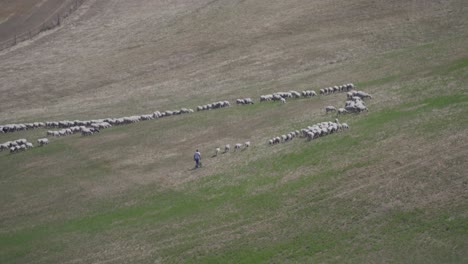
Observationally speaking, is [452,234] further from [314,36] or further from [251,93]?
[314,36]

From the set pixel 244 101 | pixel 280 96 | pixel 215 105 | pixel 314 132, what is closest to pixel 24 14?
pixel 215 105

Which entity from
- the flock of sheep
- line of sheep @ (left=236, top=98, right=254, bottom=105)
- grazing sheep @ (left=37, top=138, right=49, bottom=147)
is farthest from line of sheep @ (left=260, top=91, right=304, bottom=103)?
grazing sheep @ (left=37, top=138, right=49, bottom=147)

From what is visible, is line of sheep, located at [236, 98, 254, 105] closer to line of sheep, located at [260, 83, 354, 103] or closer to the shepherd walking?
line of sheep, located at [260, 83, 354, 103]

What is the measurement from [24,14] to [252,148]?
203 feet

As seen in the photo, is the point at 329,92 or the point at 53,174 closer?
the point at 53,174

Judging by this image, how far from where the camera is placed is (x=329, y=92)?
179 ft

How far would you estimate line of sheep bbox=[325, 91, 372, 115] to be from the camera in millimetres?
47312

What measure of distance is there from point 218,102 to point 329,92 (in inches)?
364

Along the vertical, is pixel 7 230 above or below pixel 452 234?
above

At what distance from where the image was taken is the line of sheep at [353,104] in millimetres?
47312

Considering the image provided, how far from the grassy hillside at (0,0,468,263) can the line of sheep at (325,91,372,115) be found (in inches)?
29.0

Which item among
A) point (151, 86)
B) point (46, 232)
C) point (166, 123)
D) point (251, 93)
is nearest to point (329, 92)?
point (251, 93)

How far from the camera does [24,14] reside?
94.3 metres

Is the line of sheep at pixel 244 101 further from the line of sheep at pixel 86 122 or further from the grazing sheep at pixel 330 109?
the grazing sheep at pixel 330 109
